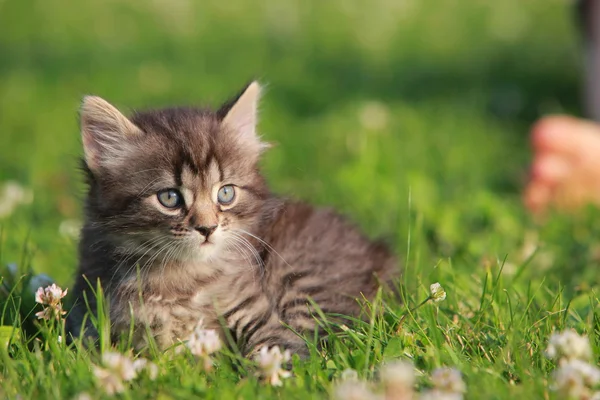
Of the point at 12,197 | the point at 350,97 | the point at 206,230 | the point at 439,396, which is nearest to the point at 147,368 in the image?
the point at 206,230

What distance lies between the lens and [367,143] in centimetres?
622

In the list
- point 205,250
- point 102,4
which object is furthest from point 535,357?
point 102,4

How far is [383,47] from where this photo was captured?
32.1ft

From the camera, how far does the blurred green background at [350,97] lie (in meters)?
4.80

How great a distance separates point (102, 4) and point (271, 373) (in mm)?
10069

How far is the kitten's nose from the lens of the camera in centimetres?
315

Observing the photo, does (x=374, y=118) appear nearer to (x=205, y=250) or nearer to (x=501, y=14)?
(x=205, y=250)

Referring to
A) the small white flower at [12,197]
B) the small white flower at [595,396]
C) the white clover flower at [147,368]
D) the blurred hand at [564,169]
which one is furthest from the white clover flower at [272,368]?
the blurred hand at [564,169]

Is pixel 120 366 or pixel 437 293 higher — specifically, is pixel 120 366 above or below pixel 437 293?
above

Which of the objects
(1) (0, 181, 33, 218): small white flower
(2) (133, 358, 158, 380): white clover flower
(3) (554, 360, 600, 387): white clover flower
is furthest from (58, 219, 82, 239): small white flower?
(3) (554, 360, 600, 387): white clover flower

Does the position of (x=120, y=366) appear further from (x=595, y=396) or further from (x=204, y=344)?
(x=595, y=396)

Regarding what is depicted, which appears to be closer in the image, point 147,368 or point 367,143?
point 147,368

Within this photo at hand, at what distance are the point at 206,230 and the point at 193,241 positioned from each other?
66 mm

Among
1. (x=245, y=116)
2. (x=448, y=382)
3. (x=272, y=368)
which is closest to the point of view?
(x=448, y=382)
